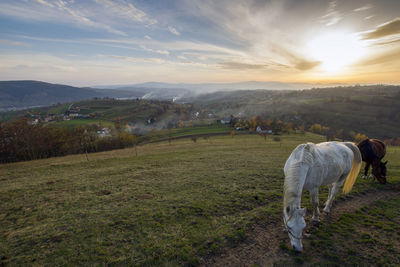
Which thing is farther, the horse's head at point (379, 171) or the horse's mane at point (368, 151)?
the horse's mane at point (368, 151)

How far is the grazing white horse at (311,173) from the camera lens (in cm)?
550

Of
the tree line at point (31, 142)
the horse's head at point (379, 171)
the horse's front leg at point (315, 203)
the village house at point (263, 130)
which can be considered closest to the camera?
the horse's front leg at point (315, 203)

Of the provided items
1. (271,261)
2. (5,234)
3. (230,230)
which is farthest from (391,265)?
(5,234)

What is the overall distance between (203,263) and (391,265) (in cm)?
591

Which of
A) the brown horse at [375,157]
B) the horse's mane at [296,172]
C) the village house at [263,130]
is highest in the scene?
the horse's mane at [296,172]

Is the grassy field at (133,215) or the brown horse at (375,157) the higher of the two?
the brown horse at (375,157)

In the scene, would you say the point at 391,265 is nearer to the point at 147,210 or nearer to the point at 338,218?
the point at 338,218

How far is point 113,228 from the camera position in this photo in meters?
7.28

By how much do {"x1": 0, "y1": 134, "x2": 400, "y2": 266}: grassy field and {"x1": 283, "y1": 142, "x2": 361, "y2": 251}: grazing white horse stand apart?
191cm

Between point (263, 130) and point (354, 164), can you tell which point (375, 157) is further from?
point (263, 130)

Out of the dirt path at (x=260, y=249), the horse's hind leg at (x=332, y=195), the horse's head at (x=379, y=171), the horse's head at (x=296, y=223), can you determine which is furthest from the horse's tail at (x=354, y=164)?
the horse's head at (x=296, y=223)

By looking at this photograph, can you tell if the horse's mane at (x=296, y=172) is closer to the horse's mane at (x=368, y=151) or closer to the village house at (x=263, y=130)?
the horse's mane at (x=368, y=151)

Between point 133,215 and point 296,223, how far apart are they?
6863 millimetres

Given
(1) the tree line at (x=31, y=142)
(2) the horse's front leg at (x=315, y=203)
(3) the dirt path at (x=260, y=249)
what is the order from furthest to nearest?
(1) the tree line at (x=31, y=142)
(2) the horse's front leg at (x=315, y=203)
(3) the dirt path at (x=260, y=249)
